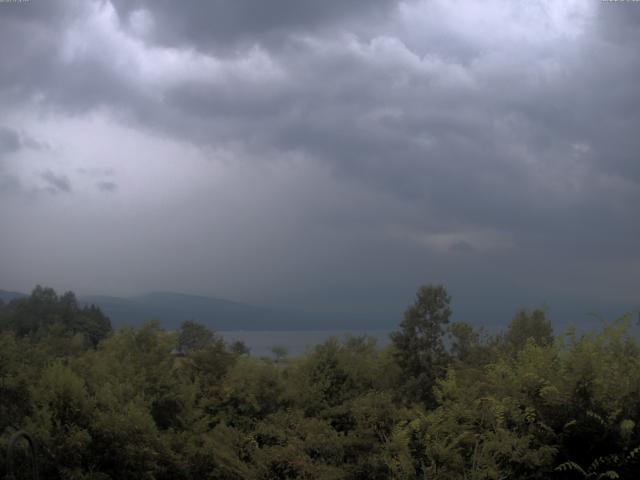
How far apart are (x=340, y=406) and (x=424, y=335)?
6561mm

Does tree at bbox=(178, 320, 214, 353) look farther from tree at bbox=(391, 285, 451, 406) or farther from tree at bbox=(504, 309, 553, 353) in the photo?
tree at bbox=(504, 309, 553, 353)

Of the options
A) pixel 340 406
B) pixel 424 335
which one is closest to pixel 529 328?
pixel 424 335

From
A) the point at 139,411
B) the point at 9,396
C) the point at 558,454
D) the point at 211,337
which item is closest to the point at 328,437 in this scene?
the point at 558,454

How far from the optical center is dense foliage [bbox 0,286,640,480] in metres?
7.98

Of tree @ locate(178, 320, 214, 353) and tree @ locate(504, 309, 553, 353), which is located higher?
tree @ locate(504, 309, 553, 353)

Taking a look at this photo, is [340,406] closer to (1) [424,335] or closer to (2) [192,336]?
(1) [424,335]

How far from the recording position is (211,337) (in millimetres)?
19250

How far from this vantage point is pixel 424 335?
68.9 ft

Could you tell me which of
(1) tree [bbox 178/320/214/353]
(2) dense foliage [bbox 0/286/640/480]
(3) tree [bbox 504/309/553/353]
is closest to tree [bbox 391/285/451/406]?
(2) dense foliage [bbox 0/286/640/480]

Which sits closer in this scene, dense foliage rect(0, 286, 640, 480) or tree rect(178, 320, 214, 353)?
dense foliage rect(0, 286, 640, 480)

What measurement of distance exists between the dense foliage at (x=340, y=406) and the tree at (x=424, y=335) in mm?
44

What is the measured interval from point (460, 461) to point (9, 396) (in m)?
8.08

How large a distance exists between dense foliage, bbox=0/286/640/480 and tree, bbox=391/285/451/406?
0.04m

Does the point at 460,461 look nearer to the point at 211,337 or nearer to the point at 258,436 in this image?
the point at 258,436
